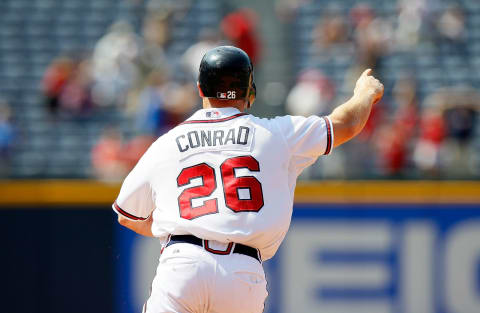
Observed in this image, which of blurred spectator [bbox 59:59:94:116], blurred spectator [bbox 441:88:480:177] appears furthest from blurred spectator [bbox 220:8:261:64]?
blurred spectator [bbox 441:88:480:177]

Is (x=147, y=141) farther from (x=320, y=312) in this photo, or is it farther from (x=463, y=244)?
(x=463, y=244)

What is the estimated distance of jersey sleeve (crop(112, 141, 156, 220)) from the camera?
12.7ft

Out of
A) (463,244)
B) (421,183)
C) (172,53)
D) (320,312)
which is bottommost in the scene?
(320,312)

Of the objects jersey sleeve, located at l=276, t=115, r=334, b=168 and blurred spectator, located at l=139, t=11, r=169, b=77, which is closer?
jersey sleeve, located at l=276, t=115, r=334, b=168

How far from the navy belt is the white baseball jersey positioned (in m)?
0.02

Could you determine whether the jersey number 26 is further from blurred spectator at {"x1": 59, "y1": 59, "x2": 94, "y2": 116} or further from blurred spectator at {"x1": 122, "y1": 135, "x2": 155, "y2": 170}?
blurred spectator at {"x1": 59, "y1": 59, "x2": 94, "y2": 116}

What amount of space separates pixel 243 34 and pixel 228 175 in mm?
7288

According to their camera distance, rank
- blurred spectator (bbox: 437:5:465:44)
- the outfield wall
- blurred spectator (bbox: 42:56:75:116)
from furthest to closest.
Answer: blurred spectator (bbox: 437:5:465:44)
blurred spectator (bbox: 42:56:75:116)
the outfield wall

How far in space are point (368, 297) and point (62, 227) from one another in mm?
3045

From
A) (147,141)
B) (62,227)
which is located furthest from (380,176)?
(62,227)

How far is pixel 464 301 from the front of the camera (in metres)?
8.09

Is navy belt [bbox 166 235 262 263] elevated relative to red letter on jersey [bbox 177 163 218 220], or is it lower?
lower

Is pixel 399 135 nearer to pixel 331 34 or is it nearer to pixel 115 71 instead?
pixel 331 34

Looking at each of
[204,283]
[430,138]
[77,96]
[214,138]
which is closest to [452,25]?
[430,138]
